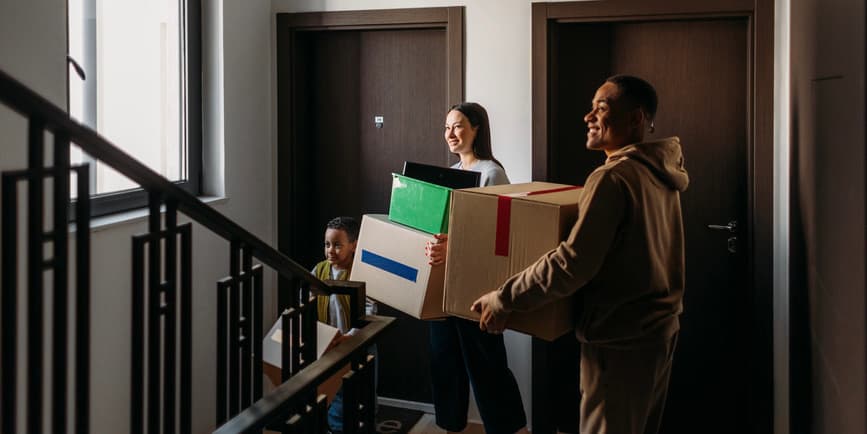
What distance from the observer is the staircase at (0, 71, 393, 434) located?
1.15 metres

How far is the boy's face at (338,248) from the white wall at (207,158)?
47cm

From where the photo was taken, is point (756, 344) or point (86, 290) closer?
point (86, 290)

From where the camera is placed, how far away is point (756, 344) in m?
3.18

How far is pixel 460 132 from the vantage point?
10.00ft

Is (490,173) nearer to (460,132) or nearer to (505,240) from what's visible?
(460,132)

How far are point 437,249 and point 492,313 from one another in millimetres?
437

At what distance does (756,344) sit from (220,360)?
2.22m

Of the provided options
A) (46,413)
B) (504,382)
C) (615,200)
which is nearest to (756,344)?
(504,382)

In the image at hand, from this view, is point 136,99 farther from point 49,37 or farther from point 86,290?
point 86,290

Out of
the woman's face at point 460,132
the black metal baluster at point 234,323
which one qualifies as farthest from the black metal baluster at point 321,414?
the woman's face at point 460,132

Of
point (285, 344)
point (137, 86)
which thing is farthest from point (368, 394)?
point (137, 86)

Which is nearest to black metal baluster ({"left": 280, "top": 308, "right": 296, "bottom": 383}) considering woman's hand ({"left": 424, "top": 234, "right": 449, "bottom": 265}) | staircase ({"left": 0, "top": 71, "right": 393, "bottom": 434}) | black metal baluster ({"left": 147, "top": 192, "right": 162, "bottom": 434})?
staircase ({"left": 0, "top": 71, "right": 393, "bottom": 434})

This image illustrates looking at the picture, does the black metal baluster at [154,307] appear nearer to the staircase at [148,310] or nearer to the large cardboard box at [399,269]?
the staircase at [148,310]

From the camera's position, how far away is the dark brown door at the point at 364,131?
3.69 meters
